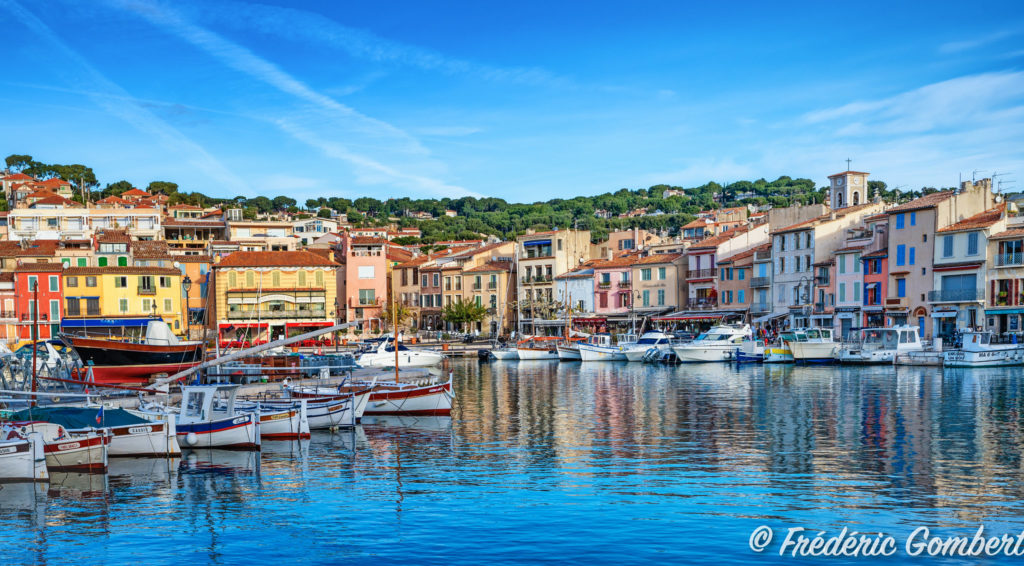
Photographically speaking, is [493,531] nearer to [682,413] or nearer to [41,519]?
[41,519]

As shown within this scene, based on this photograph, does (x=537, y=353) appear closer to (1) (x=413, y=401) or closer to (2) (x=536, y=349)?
(2) (x=536, y=349)

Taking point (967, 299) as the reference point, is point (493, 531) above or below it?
below

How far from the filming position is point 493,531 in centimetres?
1908

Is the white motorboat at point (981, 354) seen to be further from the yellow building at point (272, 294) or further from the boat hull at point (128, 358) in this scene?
the yellow building at point (272, 294)

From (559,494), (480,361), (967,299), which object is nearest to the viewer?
(559,494)

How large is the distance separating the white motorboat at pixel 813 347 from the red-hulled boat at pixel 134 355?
4164 centimetres

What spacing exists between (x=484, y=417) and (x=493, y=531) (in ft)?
63.6

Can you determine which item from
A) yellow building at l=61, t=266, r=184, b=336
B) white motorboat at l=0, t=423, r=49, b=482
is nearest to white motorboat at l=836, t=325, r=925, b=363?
white motorboat at l=0, t=423, r=49, b=482

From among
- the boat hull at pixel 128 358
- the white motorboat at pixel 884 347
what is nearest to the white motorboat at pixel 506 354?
the white motorboat at pixel 884 347

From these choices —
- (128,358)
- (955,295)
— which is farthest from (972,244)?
(128,358)

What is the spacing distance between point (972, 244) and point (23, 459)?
62940mm

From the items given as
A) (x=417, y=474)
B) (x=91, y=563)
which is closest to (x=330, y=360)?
(x=417, y=474)

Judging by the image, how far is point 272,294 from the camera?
292 feet

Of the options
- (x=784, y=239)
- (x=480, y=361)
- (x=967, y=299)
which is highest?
(x=784, y=239)
